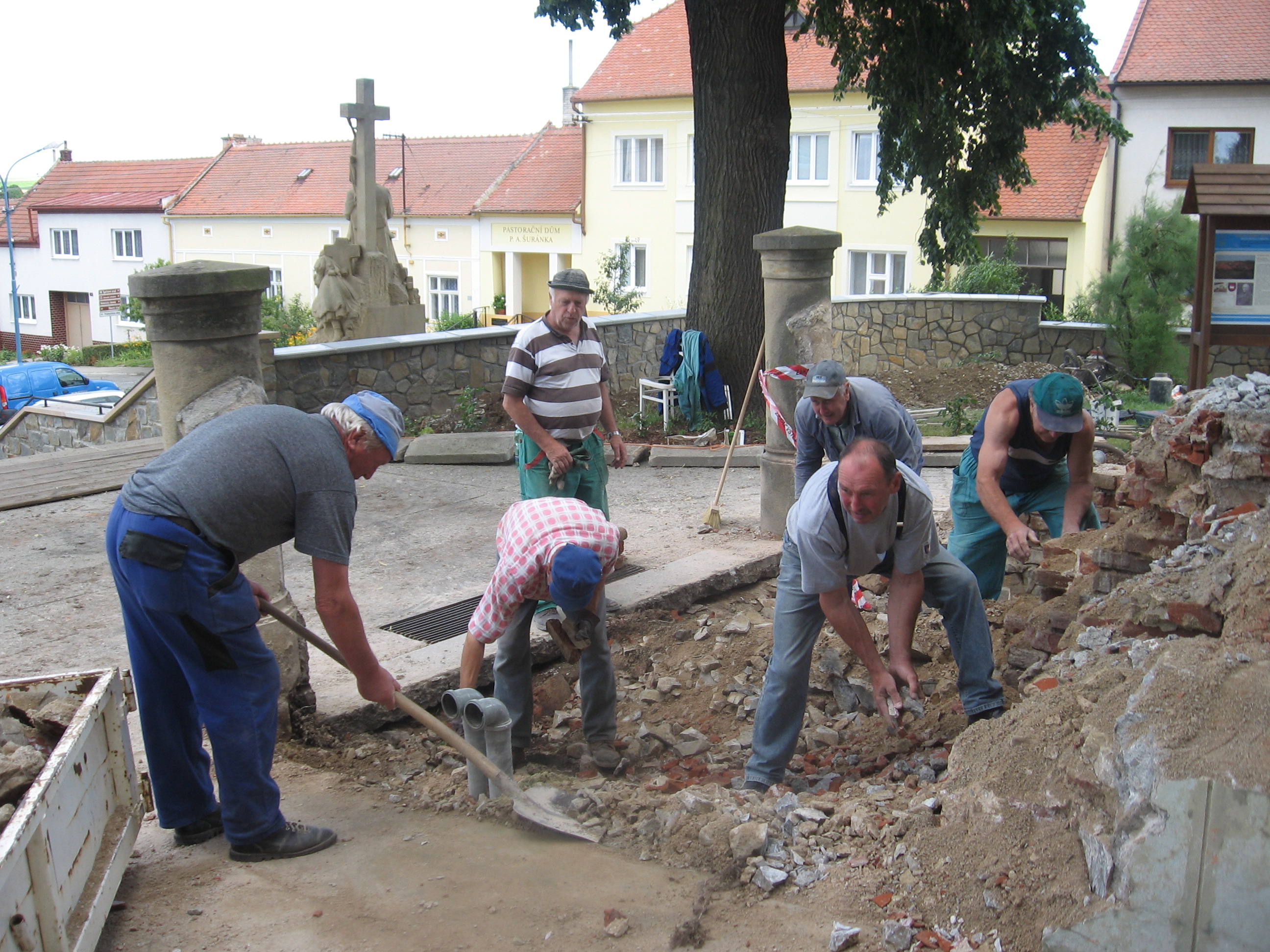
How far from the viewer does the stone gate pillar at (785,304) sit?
6664 mm

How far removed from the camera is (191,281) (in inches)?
146

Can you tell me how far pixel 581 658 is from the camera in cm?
411

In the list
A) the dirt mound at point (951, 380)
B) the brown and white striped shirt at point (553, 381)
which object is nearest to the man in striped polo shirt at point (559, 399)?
the brown and white striped shirt at point (553, 381)

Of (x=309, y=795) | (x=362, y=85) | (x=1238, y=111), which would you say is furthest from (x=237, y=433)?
(x=1238, y=111)

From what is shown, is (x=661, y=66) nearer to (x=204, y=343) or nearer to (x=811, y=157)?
(x=811, y=157)

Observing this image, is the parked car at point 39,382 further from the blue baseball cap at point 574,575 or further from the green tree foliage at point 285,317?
the blue baseball cap at point 574,575

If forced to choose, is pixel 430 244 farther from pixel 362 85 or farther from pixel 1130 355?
pixel 1130 355

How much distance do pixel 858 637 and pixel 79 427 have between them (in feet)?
36.2

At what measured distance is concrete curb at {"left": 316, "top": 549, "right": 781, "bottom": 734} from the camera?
4348 millimetres

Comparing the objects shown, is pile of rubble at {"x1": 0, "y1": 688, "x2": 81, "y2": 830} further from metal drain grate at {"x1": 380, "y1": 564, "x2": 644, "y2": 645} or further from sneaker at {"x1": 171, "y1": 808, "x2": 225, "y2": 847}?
metal drain grate at {"x1": 380, "y1": 564, "x2": 644, "y2": 645}

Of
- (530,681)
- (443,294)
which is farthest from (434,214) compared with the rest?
(530,681)

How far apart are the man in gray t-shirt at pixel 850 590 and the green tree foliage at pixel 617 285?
1497 cm

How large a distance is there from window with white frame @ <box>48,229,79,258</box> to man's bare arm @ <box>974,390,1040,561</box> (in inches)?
1663

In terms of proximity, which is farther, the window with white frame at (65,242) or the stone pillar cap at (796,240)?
the window with white frame at (65,242)
